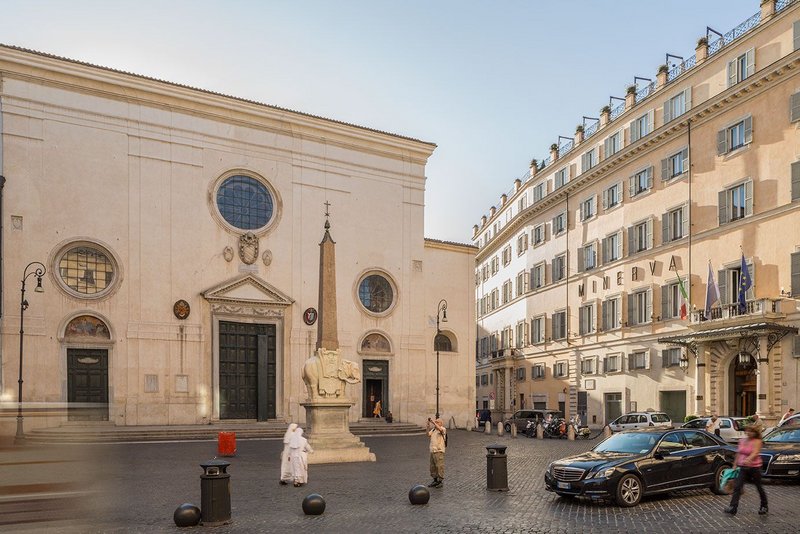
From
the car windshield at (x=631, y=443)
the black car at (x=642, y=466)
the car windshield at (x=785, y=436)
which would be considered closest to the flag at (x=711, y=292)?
the car windshield at (x=785, y=436)

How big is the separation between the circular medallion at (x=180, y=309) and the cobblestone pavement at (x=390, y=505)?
13.2 metres

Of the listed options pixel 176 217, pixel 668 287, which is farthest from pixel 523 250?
pixel 176 217

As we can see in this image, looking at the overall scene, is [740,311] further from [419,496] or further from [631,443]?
[419,496]

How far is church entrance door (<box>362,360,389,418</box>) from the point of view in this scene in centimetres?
3909

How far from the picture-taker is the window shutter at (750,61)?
32656 millimetres

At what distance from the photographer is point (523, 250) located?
57.6m

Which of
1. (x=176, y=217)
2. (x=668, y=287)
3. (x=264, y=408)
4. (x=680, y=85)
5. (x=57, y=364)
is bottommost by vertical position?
(x=264, y=408)

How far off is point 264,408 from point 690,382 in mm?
19995

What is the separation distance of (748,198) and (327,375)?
2085 cm

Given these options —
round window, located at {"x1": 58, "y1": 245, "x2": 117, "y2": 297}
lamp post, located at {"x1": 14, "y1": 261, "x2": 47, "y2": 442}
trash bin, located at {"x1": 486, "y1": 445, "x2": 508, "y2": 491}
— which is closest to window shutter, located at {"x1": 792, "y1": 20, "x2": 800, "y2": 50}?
trash bin, located at {"x1": 486, "y1": 445, "x2": 508, "y2": 491}

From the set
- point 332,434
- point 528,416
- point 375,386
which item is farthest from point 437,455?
point 528,416

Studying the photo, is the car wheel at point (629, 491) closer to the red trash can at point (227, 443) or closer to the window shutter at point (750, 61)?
the red trash can at point (227, 443)

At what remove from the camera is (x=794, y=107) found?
30203mm

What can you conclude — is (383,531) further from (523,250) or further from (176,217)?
(523,250)
